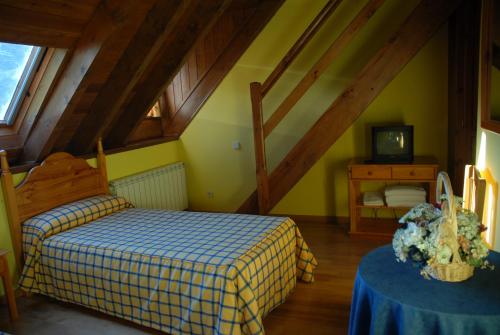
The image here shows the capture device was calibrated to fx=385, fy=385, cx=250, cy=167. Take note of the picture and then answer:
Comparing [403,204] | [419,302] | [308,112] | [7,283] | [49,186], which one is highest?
[308,112]

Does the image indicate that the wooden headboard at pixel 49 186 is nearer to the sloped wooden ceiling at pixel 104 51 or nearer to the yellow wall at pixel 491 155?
the sloped wooden ceiling at pixel 104 51

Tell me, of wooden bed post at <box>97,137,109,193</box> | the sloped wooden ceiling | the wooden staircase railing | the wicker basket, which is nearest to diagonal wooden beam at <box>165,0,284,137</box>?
the sloped wooden ceiling

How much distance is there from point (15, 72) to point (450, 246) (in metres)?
3.04

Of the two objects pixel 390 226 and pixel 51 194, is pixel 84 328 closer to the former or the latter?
pixel 51 194

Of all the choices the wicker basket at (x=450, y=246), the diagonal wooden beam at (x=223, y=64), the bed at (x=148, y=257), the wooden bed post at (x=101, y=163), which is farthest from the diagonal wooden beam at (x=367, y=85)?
the wicker basket at (x=450, y=246)

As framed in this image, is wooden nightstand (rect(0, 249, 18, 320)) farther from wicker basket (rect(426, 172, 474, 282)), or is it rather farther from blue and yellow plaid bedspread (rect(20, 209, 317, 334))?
wicker basket (rect(426, 172, 474, 282))

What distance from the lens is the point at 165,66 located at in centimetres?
361

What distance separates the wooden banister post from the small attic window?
1750 mm

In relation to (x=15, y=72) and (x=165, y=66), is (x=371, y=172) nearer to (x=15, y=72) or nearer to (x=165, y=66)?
(x=165, y=66)

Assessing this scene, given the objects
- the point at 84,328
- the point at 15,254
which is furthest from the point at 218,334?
the point at 15,254

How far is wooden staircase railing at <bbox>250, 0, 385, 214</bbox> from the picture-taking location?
3.20 metres

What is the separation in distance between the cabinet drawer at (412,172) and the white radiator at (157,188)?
2462mm

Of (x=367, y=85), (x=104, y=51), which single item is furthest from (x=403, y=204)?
(x=104, y=51)

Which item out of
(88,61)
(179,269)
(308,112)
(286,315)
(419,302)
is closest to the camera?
(419,302)
